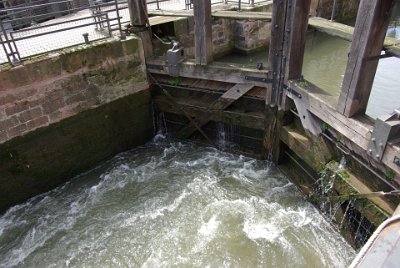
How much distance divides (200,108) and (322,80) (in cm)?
488

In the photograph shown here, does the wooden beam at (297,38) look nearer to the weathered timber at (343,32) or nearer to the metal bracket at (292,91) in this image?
the metal bracket at (292,91)

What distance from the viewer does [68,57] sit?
293 inches

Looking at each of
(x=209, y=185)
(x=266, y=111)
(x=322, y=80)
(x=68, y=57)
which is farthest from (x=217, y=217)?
(x=322, y=80)

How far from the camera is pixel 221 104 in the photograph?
27.6ft

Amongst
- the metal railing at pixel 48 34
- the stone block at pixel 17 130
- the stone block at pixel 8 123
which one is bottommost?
the stone block at pixel 17 130

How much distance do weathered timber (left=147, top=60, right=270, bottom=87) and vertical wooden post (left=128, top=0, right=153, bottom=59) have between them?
20.3 inches

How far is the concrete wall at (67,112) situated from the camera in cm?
710

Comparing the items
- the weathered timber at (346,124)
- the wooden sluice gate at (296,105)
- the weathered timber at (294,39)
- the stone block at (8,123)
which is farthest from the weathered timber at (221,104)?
the stone block at (8,123)

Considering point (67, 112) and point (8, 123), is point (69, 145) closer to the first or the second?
point (67, 112)

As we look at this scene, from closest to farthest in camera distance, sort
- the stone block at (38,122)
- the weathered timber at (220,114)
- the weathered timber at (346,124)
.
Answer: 1. the weathered timber at (346,124)
2. the stone block at (38,122)
3. the weathered timber at (220,114)

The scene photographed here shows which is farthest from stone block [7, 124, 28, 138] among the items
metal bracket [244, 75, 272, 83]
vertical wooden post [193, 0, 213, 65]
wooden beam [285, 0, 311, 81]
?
wooden beam [285, 0, 311, 81]

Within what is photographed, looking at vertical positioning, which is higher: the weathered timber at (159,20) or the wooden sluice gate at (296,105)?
the weathered timber at (159,20)

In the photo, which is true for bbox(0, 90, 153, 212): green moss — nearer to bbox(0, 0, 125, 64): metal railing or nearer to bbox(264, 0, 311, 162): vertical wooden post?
bbox(0, 0, 125, 64): metal railing

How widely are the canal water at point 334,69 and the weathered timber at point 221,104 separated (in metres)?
1.34
